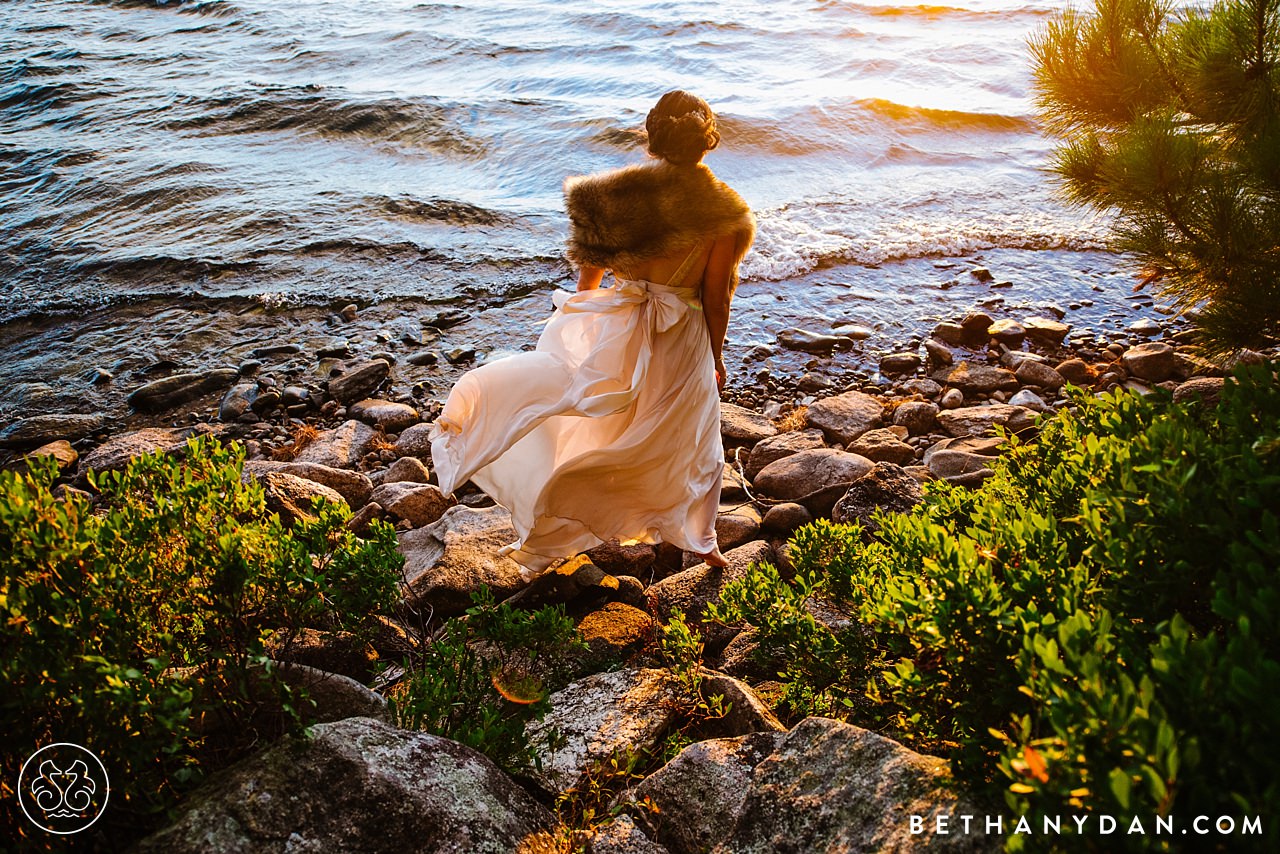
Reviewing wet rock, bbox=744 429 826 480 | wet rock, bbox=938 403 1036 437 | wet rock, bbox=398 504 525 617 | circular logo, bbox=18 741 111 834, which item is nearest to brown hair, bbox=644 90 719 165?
wet rock, bbox=398 504 525 617

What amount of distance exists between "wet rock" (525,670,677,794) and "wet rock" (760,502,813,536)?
1.95 metres

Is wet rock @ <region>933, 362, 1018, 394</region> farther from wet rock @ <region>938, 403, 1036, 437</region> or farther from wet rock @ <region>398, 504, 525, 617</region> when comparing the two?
wet rock @ <region>398, 504, 525, 617</region>

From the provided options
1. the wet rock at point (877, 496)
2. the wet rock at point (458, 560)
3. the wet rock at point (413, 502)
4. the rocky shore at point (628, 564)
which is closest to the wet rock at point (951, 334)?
the rocky shore at point (628, 564)

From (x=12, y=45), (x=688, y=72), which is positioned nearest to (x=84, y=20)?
(x=12, y=45)

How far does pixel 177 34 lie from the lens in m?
22.4

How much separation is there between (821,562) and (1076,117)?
156 inches

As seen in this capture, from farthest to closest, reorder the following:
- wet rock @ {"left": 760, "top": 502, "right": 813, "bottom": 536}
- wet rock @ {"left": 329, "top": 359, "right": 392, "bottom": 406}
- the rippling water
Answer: the rippling water, wet rock @ {"left": 329, "top": 359, "right": 392, "bottom": 406}, wet rock @ {"left": 760, "top": 502, "right": 813, "bottom": 536}

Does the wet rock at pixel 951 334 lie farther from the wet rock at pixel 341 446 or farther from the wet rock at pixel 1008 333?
the wet rock at pixel 341 446

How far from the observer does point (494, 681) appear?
10.6 feet

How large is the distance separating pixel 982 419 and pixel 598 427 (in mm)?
3293

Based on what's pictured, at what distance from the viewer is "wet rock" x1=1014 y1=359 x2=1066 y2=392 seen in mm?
6957

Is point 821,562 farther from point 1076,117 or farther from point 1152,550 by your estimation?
point 1076,117

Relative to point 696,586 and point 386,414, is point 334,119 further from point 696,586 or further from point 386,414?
point 696,586

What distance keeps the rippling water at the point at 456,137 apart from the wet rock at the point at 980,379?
3.22 m
